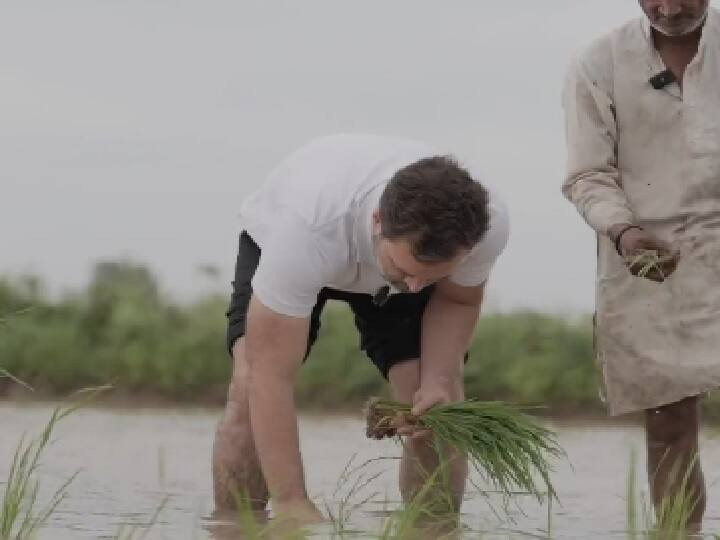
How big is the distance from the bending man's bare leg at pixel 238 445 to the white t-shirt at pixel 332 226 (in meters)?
0.57

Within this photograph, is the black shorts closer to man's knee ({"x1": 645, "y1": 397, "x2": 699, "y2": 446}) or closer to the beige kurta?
the beige kurta

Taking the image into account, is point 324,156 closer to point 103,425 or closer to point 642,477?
point 642,477

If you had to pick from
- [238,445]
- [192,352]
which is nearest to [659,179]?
[238,445]

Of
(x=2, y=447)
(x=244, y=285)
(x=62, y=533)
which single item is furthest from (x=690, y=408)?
(x=2, y=447)

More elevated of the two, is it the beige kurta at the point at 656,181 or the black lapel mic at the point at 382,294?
the beige kurta at the point at 656,181

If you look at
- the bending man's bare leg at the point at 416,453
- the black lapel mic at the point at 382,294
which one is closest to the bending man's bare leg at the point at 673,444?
the bending man's bare leg at the point at 416,453

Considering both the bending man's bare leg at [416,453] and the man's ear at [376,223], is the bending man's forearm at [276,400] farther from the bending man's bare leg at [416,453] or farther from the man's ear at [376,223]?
the bending man's bare leg at [416,453]

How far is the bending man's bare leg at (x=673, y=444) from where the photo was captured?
Answer: 6.30 meters

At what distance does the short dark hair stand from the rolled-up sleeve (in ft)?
3.48

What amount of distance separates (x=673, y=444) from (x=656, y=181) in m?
0.84

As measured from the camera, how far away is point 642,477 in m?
8.81

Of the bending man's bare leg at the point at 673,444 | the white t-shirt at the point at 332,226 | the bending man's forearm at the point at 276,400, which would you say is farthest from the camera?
the bending man's bare leg at the point at 673,444

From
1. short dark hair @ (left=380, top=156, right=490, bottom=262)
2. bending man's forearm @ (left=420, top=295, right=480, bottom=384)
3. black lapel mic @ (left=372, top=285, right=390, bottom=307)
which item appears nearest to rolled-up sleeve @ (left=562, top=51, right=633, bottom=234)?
bending man's forearm @ (left=420, top=295, right=480, bottom=384)

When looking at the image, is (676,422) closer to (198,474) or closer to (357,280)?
(357,280)
